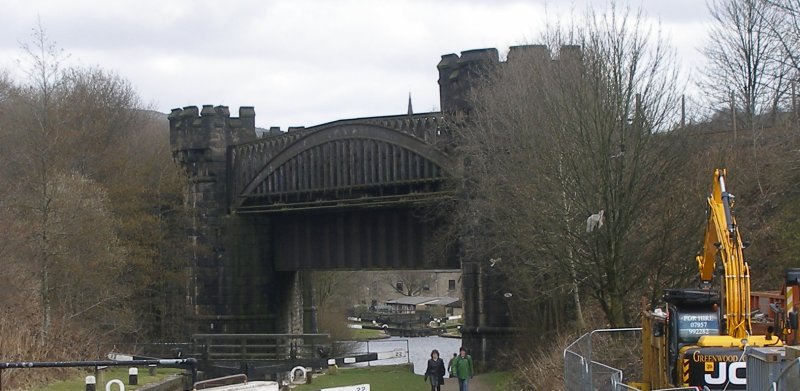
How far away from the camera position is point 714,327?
609 inches

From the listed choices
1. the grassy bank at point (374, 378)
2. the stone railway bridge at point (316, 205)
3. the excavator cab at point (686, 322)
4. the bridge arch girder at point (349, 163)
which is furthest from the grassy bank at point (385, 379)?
the excavator cab at point (686, 322)

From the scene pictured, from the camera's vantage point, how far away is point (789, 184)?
2847 centimetres

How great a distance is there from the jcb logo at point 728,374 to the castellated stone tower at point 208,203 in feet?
101

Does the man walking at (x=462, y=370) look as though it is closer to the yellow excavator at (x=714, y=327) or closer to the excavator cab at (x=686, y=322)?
the yellow excavator at (x=714, y=327)

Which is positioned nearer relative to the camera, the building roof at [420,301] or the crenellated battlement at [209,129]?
the crenellated battlement at [209,129]

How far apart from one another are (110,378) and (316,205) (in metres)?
13.2

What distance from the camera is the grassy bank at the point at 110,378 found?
79.8 ft

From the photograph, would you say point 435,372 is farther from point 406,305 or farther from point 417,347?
point 406,305

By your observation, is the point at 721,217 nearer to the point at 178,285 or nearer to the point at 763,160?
the point at 763,160

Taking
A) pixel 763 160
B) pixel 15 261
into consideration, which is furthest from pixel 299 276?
pixel 763 160

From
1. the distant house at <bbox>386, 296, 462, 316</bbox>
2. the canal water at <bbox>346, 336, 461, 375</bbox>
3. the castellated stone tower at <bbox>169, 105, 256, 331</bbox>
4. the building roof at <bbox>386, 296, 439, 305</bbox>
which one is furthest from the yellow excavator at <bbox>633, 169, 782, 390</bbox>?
the building roof at <bbox>386, 296, 439, 305</bbox>

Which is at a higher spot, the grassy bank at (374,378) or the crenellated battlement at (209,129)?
the crenellated battlement at (209,129)

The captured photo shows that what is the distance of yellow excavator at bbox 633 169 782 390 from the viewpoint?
46.9ft

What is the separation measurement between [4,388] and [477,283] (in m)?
15.2
